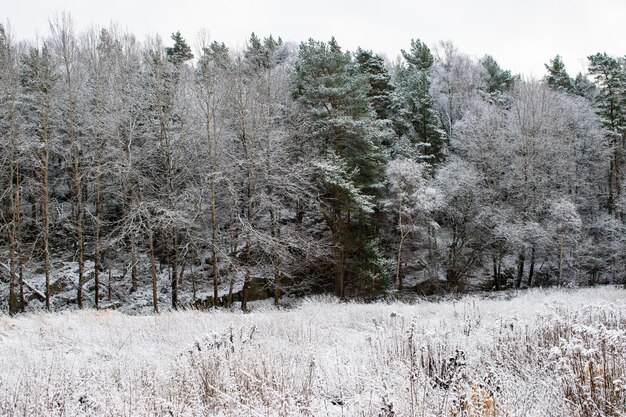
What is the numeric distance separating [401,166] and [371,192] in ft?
7.29

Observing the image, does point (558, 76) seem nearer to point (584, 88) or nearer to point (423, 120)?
point (584, 88)

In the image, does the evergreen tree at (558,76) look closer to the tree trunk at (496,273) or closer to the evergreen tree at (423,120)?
the evergreen tree at (423,120)

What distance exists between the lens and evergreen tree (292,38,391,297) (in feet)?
73.5

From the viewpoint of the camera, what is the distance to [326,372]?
17.3ft

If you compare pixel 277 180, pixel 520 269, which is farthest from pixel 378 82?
pixel 520 269

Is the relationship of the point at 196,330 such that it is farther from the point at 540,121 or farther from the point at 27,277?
the point at 540,121

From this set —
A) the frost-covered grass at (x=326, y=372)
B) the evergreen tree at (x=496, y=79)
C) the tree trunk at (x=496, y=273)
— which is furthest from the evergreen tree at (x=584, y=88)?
the frost-covered grass at (x=326, y=372)

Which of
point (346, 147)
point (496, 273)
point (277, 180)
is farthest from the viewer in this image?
point (496, 273)

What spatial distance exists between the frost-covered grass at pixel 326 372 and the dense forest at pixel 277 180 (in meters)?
10.9

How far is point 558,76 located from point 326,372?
135ft

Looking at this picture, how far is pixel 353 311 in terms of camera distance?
11.0 metres

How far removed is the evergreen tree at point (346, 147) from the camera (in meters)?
22.4

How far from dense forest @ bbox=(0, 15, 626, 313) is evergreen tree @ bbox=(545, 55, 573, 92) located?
4.34 meters

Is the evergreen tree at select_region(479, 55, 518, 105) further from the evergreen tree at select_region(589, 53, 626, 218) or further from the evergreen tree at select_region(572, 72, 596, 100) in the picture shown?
the evergreen tree at select_region(589, 53, 626, 218)
